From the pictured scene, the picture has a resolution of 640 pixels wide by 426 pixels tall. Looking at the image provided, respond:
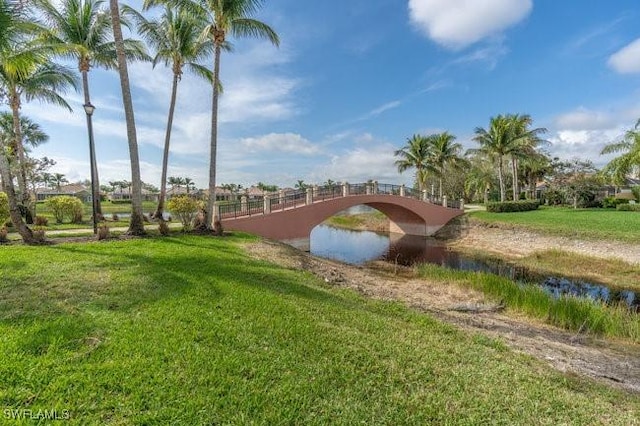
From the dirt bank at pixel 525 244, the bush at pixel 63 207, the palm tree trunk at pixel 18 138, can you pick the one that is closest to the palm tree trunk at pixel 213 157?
the bush at pixel 63 207

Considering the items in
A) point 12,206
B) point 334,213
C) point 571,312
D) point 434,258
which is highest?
point 12,206

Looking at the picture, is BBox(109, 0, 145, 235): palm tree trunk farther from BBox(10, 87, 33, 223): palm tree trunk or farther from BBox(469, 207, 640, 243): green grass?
BBox(469, 207, 640, 243): green grass

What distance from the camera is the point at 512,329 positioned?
745 cm

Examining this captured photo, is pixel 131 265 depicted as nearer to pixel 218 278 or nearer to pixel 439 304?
pixel 218 278

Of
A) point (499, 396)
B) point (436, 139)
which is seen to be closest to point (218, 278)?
point (499, 396)

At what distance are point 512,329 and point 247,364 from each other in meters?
6.55

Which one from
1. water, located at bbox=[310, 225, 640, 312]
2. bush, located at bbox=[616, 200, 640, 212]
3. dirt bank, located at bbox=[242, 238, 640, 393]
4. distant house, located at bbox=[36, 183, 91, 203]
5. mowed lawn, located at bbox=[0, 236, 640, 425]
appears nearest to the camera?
mowed lawn, located at bbox=[0, 236, 640, 425]

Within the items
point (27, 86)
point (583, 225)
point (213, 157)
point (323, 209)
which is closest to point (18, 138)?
point (27, 86)

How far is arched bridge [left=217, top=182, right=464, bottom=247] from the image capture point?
1766 cm

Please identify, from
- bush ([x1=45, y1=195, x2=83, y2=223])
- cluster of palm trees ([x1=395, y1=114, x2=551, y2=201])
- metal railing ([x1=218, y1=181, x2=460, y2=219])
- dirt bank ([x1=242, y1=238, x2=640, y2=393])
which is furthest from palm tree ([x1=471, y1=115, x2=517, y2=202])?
bush ([x1=45, y1=195, x2=83, y2=223])

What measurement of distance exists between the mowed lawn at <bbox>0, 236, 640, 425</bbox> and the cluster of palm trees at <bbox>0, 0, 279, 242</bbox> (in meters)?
7.08

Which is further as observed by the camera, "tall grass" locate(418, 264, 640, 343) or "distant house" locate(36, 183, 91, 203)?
"distant house" locate(36, 183, 91, 203)

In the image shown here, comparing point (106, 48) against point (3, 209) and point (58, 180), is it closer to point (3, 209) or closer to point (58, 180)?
point (3, 209)

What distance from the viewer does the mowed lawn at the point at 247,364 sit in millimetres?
3033
